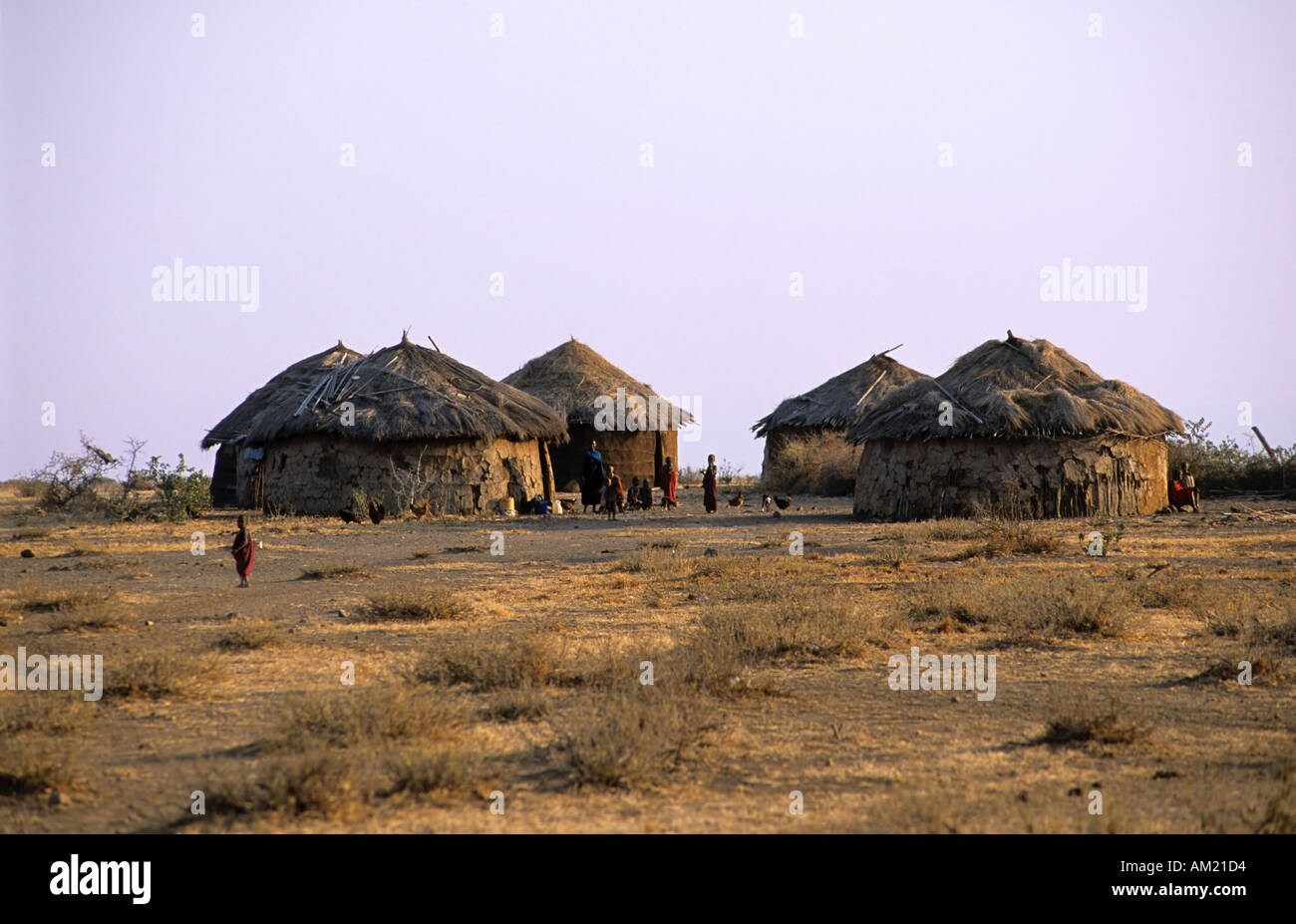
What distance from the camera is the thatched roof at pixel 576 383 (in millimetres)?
30031

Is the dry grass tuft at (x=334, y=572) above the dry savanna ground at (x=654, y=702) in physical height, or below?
above

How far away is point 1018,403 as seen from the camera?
19.5 meters

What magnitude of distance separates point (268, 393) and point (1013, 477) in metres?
16.1

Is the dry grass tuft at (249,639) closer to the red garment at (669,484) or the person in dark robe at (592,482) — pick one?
the person in dark robe at (592,482)

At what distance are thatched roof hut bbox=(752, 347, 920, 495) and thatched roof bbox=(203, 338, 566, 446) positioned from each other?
Result: 7.43 metres

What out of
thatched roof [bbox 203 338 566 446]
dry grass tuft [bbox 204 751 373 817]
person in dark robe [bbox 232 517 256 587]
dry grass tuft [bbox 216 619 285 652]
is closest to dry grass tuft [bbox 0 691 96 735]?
dry grass tuft [bbox 216 619 285 652]

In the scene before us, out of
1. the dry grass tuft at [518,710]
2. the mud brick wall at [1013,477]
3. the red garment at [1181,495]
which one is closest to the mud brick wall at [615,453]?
the mud brick wall at [1013,477]

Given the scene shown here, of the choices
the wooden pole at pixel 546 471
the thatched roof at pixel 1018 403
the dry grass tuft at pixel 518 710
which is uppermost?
the thatched roof at pixel 1018 403

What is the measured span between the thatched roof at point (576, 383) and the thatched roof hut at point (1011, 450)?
10.7m

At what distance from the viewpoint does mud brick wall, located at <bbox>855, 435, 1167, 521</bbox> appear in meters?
19.3

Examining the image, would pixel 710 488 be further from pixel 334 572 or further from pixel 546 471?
pixel 334 572
